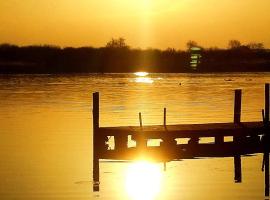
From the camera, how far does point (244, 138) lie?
2558 cm

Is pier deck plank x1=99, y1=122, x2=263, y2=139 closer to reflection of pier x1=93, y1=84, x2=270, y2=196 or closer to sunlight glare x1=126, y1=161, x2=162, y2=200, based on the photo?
reflection of pier x1=93, y1=84, x2=270, y2=196

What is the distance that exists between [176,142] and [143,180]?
273 cm

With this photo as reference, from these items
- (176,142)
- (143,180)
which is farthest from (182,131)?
(143,180)

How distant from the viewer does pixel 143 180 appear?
2292 centimetres

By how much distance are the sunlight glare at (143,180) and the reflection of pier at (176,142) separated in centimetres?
55

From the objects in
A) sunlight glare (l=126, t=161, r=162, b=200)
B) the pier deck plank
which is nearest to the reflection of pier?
the pier deck plank

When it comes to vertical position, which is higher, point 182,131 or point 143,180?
point 182,131

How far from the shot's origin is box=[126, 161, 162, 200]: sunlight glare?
2075 centimetres

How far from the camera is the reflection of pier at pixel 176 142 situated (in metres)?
24.1

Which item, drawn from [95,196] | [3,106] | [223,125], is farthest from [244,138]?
[3,106]

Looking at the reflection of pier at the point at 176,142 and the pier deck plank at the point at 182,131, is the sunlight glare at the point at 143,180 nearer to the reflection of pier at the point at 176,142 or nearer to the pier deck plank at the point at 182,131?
the reflection of pier at the point at 176,142

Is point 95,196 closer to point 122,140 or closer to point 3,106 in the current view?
point 122,140

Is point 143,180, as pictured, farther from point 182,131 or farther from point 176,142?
point 176,142

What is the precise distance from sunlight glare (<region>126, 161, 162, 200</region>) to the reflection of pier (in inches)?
21.8
